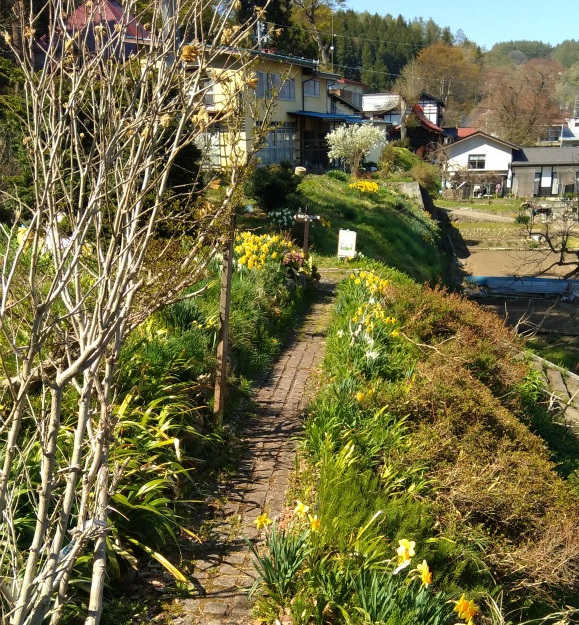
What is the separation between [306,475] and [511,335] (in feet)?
19.2

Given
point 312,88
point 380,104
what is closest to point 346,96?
point 380,104

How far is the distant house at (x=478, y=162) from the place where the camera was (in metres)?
54.4

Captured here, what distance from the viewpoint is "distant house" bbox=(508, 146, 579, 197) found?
5378cm

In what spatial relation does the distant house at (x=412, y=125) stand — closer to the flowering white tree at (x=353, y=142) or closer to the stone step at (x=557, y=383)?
the flowering white tree at (x=353, y=142)

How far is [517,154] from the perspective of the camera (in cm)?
5594

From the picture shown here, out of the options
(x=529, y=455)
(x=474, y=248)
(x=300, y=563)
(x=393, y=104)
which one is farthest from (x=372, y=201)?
(x=393, y=104)

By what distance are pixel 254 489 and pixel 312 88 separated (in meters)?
38.5

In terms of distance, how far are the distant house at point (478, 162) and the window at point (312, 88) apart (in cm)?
1552

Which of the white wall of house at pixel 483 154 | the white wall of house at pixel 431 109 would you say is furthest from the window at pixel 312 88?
the white wall of house at pixel 431 109

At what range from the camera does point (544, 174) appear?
179ft

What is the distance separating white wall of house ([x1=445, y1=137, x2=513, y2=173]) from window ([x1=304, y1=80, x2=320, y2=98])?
57.3 feet

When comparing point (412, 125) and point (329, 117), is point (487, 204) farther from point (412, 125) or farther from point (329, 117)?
point (329, 117)

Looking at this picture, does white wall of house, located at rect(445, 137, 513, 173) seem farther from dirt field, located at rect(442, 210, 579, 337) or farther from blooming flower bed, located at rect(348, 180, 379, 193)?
blooming flower bed, located at rect(348, 180, 379, 193)

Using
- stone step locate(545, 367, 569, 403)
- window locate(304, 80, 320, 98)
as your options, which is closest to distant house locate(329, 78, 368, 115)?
window locate(304, 80, 320, 98)
